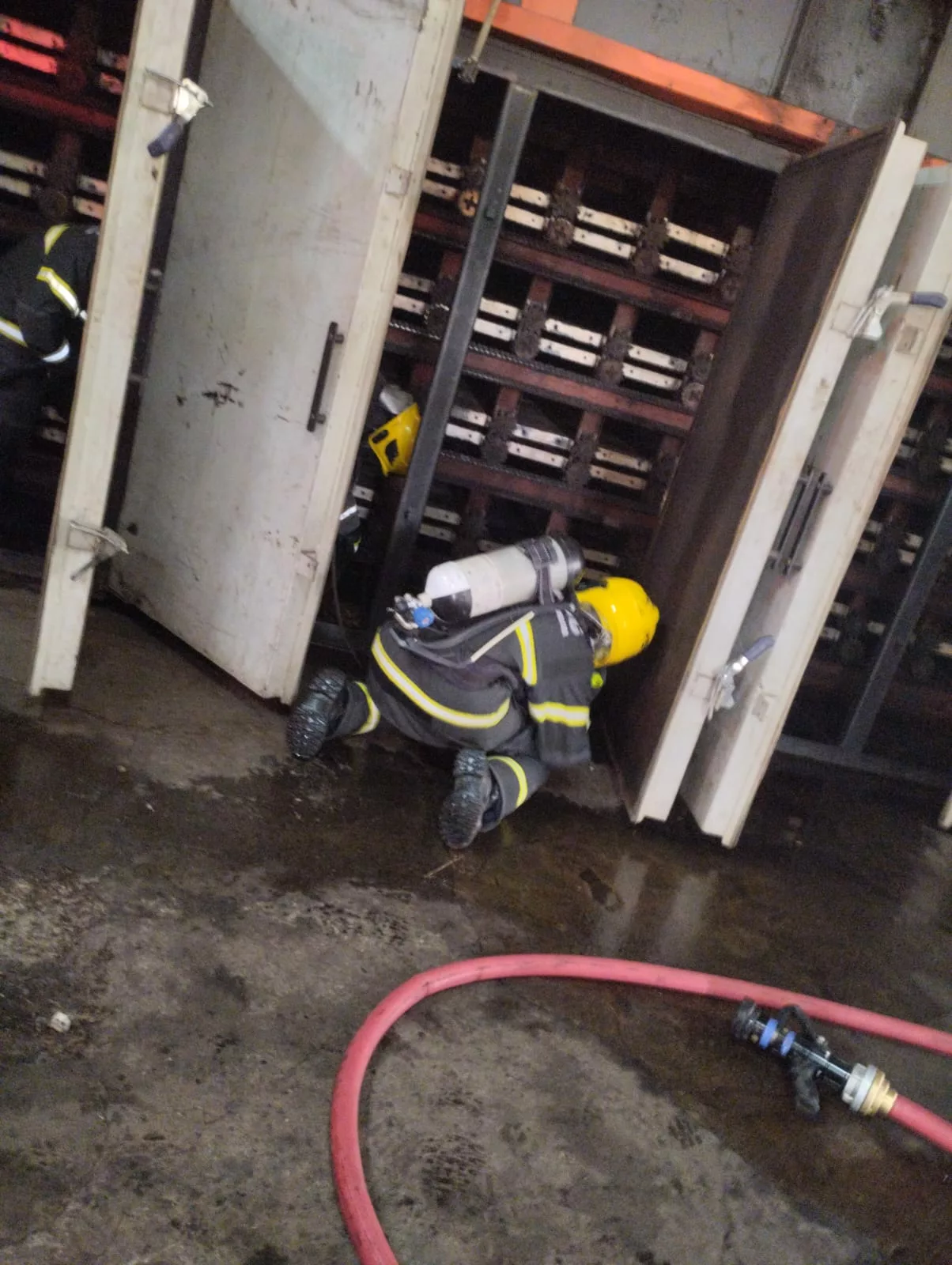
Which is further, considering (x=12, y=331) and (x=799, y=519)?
(x=12, y=331)

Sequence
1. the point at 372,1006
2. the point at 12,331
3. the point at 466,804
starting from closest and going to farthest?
the point at 372,1006
the point at 466,804
the point at 12,331

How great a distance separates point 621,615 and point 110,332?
188 cm

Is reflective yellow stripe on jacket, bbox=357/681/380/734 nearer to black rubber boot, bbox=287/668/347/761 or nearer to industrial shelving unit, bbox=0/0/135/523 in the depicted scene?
black rubber boot, bbox=287/668/347/761

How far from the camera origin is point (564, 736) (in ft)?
9.98

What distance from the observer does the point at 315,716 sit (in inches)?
119

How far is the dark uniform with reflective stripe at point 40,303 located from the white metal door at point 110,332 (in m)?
0.91

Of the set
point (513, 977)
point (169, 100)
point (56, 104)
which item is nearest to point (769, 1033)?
point (513, 977)

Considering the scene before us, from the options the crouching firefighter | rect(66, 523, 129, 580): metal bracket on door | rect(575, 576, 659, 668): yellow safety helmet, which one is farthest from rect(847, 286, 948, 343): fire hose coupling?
rect(66, 523, 129, 580): metal bracket on door

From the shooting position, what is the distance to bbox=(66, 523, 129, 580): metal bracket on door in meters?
2.71

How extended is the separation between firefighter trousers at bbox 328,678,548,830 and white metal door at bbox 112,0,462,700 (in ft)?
0.84

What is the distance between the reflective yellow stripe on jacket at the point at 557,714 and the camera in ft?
9.90

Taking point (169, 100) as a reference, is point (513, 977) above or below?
below

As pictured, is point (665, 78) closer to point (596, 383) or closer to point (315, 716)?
point (596, 383)

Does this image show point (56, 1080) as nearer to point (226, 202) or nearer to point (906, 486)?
point (226, 202)
